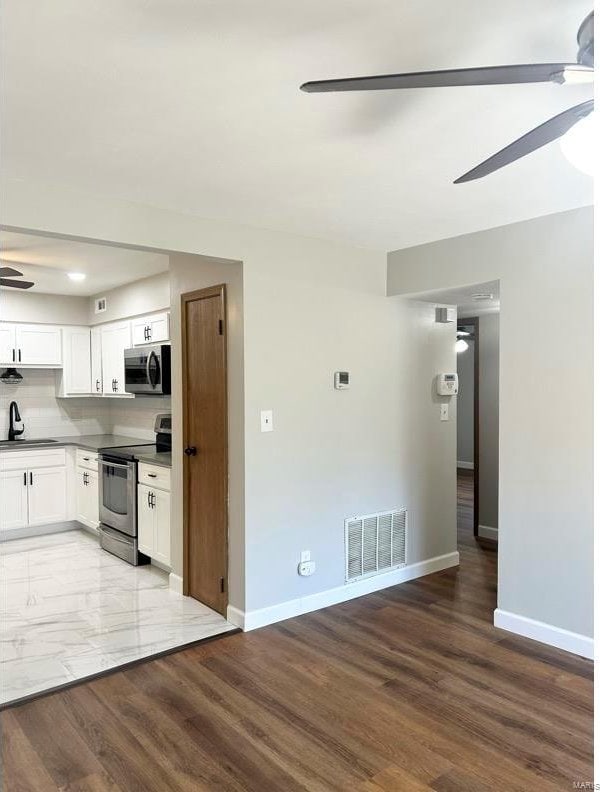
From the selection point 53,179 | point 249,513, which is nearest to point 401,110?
point 53,179

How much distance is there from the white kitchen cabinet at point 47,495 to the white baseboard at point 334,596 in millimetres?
2843

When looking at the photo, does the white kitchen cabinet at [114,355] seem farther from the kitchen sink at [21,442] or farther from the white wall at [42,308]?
the kitchen sink at [21,442]

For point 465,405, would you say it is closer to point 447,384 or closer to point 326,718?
point 447,384

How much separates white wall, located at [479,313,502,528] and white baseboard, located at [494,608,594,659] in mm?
Result: 2072

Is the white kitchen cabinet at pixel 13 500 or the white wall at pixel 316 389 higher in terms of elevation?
the white wall at pixel 316 389

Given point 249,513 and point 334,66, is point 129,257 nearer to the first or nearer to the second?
point 249,513

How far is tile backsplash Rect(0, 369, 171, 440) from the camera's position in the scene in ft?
19.5

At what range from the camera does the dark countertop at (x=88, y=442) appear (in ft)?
17.7

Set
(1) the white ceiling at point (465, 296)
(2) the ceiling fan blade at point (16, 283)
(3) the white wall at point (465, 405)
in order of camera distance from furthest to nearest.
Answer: (3) the white wall at point (465, 405), (2) the ceiling fan blade at point (16, 283), (1) the white ceiling at point (465, 296)

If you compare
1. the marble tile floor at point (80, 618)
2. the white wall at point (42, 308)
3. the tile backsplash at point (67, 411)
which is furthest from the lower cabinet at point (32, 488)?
the white wall at point (42, 308)

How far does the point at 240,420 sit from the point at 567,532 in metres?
1.94

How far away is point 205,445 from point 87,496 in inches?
90.5

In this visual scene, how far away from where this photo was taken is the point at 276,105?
1931 mm

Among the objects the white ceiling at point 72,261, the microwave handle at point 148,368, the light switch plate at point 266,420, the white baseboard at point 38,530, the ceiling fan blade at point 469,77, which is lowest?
the white baseboard at point 38,530
